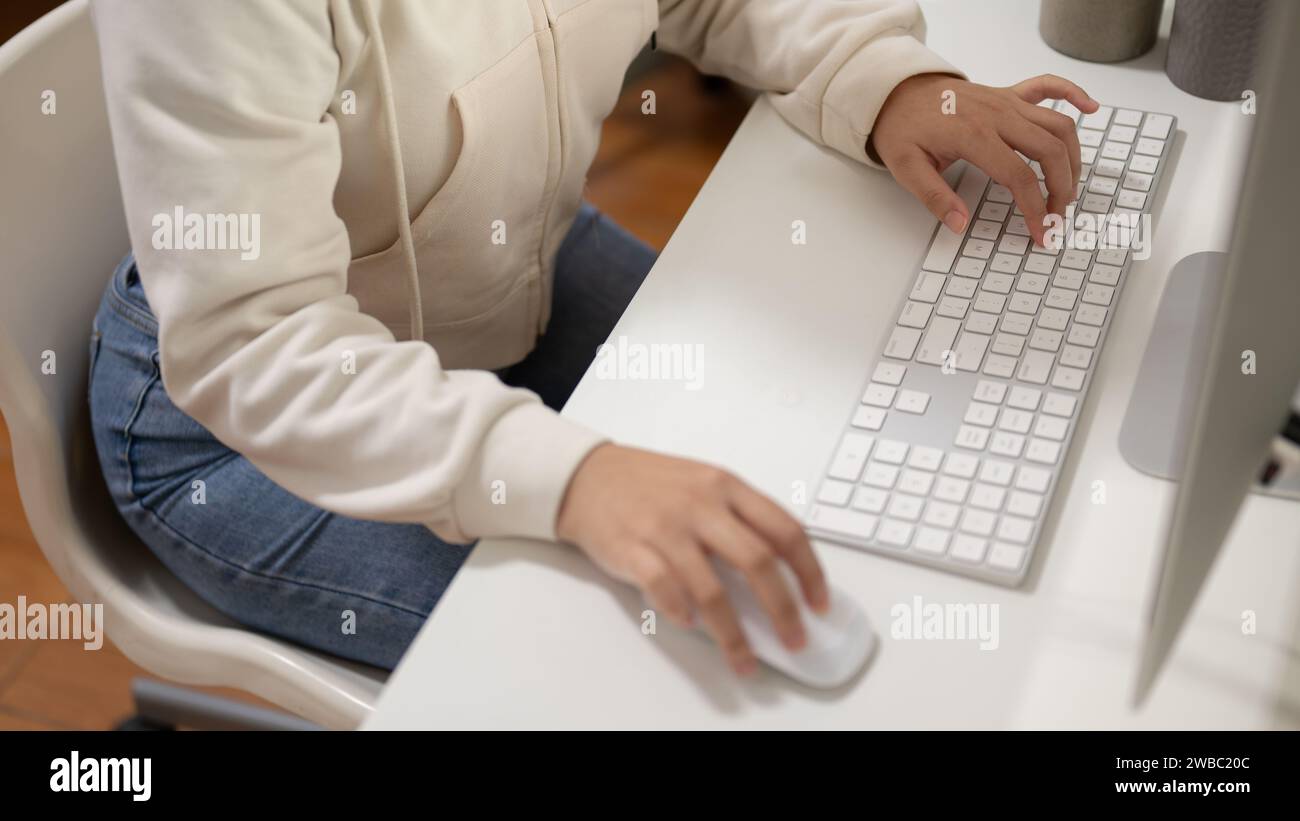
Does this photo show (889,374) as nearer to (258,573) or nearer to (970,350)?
(970,350)

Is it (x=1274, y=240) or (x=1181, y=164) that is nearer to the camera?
(x=1274, y=240)

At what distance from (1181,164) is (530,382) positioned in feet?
1.71

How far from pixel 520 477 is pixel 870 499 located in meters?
0.17

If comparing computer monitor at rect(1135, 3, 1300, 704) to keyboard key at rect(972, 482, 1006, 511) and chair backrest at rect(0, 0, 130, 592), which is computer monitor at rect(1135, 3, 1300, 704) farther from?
chair backrest at rect(0, 0, 130, 592)

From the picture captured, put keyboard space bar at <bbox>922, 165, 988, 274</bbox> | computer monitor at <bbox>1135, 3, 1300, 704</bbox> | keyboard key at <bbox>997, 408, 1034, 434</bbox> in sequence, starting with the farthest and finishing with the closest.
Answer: keyboard space bar at <bbox>922, 165, 988, 274</bbox>
keyboard key at <bbox>997, 408, 1034, 434</bbox>
computer monitor at <bbox>1135, 3, 1300, 704</bbox>

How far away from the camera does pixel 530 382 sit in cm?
98

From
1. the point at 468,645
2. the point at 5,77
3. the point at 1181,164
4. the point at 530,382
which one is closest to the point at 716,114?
the point at 530,382

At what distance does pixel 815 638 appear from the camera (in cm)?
52

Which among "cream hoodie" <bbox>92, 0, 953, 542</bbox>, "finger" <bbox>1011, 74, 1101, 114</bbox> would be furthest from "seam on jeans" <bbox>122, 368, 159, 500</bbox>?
"finger" <bbox>1011, 74, 1101, 114</bbox>

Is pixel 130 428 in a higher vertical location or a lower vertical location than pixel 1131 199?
lower

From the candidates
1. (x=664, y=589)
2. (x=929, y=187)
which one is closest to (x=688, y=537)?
(x=664, y=589)

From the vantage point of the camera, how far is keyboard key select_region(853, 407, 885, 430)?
2.04 feet
